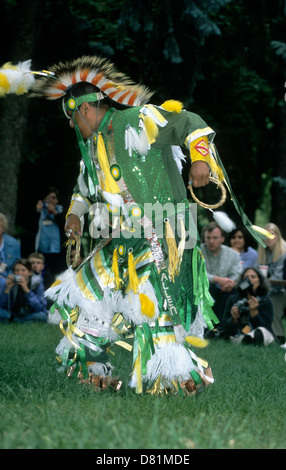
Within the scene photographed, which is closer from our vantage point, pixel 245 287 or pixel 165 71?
pixel 245 287


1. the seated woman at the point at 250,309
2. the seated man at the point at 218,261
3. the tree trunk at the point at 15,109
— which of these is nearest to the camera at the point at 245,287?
the seated woman at the point at 250,309

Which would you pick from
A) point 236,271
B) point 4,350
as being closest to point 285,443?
point 4,350

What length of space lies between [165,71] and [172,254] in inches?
279

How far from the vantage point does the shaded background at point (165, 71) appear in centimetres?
1045

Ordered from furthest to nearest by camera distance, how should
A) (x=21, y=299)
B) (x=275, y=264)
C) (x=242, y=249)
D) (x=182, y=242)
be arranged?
(x=242, y=249), (x=275, y=264), (x=21, y=299), (x=182, y=242)

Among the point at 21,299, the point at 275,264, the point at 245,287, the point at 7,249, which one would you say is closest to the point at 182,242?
the point at 245,287

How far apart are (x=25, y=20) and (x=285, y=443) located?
27.9 feet

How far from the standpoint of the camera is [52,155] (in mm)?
14875

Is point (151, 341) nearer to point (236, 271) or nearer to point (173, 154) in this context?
A: point (173, 154)

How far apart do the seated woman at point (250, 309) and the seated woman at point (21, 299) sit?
2.33 meters

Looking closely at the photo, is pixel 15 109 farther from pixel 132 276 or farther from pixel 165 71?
pixel 132 276

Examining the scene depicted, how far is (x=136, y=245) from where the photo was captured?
4.57 metres

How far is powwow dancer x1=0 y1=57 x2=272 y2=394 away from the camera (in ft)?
14.5

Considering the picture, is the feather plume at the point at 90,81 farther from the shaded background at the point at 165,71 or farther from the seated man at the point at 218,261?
the shaded background at the point at 165,71
